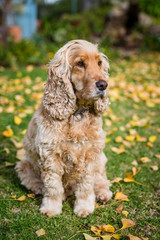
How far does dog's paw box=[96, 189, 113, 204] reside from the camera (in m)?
2.86

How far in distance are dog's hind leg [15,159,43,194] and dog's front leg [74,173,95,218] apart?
1.63ft

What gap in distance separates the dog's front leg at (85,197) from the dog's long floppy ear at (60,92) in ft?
2.50

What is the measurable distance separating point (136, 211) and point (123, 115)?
113 inches

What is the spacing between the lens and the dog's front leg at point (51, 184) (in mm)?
2545

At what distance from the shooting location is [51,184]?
260 cm

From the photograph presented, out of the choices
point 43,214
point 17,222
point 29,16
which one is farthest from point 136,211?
point 29,16

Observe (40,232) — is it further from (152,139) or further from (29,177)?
(152,139)

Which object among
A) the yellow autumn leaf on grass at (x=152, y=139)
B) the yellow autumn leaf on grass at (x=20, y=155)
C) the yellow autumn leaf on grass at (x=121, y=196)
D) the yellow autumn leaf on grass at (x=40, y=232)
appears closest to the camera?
the yellow autumn leaf on grass at (x=40, y=232)

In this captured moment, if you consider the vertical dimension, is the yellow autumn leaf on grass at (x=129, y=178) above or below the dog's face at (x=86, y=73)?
below

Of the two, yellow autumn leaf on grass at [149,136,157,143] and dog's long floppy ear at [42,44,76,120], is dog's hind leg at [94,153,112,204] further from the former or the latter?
yellow autumn leaf on grass at [149,136,157,143]

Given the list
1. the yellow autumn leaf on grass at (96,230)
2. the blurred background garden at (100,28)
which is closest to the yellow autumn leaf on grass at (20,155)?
the yellow autumn leaf on grass at (96,230)

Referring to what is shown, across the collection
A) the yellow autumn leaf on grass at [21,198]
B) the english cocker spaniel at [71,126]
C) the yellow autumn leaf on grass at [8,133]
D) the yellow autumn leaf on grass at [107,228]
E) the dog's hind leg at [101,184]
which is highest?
the english cocker spaniel at [71,126]

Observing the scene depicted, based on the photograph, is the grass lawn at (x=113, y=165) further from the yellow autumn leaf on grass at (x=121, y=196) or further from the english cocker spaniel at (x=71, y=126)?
the english cocker spaniel at (x=71, y=126)

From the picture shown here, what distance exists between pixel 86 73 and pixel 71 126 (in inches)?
22.4
